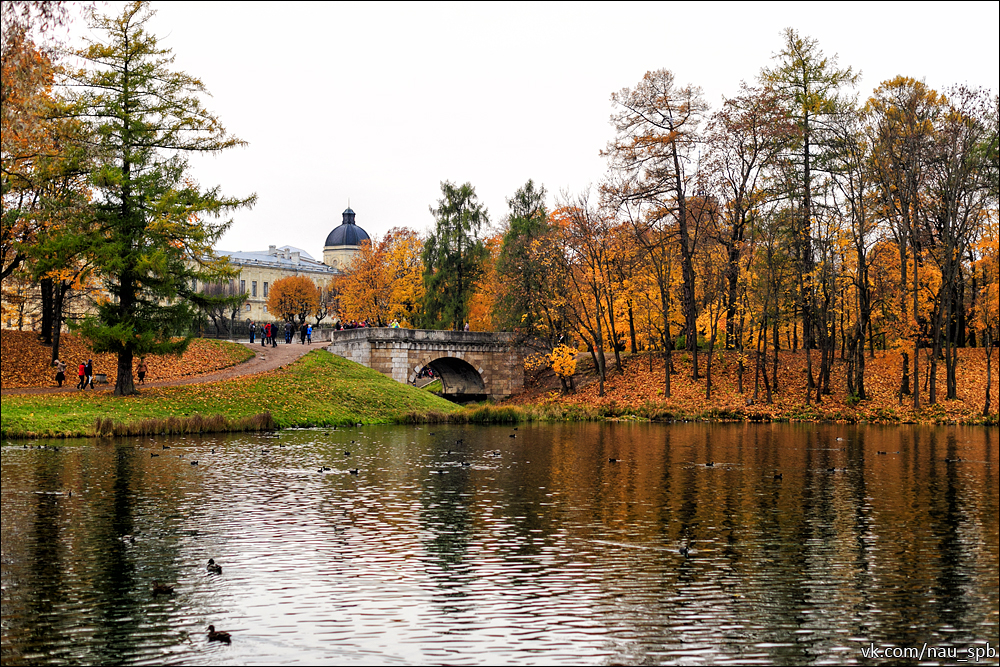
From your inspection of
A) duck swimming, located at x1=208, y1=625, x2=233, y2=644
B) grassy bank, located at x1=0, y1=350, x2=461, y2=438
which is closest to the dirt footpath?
grassy bank, located at x1=0, y1=350, x2=461, y2=438

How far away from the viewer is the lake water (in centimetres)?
970

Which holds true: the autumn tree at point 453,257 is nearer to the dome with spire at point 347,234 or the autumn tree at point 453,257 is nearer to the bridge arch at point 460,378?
the bridge arch at point 460,378

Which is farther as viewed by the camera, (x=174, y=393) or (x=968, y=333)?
(x=968, y=333)

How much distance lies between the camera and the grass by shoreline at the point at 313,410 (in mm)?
33875

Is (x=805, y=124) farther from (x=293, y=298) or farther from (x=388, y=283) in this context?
(x=293, y=298)

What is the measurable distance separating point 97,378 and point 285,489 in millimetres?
27082

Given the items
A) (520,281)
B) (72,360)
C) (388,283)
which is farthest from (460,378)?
(72,360)

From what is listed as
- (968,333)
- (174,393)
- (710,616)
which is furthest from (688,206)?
(710,616)

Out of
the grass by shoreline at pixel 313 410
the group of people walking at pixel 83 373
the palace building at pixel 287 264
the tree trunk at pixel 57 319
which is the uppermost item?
the palace building at pixel 287 264

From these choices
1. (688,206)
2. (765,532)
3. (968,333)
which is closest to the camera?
(765,532)

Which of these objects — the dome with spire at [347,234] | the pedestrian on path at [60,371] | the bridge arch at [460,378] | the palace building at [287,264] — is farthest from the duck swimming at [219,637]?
the dome with spire at [347,234]

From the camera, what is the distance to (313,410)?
4166 centimetres

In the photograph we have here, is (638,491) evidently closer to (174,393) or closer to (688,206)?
(174,393)

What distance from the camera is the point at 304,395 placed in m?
43.2
